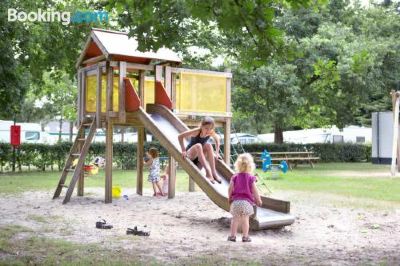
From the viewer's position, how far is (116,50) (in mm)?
12047

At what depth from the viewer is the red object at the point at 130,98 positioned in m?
11.8

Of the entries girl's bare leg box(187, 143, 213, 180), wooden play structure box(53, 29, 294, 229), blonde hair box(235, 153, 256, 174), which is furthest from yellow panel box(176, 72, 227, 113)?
blonde hair box(235, 153, 256, 174)

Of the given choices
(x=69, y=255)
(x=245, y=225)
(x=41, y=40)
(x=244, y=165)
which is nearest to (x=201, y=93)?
(x=41, y=40)

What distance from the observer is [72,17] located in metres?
16.3

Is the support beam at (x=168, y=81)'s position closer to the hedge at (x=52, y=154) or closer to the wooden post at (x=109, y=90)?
the wooden post at (x=109, y=90)

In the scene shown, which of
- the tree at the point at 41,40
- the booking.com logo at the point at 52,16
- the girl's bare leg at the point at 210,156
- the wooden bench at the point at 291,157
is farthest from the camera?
the wooden bench at the point at 291,157

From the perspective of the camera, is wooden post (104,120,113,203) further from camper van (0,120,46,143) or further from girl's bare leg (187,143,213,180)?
camper van (0,120,46,143)

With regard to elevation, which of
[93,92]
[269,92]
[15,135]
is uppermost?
[269,92]

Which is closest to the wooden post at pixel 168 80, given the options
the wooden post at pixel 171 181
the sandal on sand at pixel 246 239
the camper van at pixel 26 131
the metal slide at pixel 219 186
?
the metal slide at pixel 219 186

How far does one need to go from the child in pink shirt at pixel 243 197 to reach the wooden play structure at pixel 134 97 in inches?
114

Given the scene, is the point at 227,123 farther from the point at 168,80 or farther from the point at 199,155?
the point at 199,155

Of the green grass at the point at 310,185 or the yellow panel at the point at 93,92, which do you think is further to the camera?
the green grass at the point at 310,185

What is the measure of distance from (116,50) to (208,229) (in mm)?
5189

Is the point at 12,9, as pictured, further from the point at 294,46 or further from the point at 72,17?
the point at 294,46
